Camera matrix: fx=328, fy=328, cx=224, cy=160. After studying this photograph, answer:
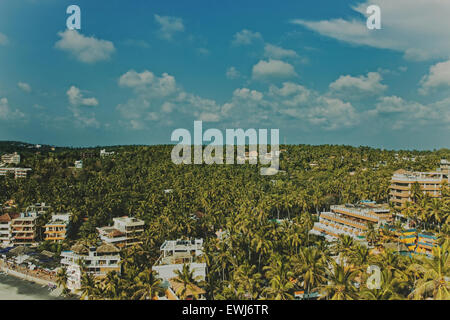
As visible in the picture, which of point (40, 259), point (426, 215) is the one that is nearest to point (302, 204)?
point (426, 215)

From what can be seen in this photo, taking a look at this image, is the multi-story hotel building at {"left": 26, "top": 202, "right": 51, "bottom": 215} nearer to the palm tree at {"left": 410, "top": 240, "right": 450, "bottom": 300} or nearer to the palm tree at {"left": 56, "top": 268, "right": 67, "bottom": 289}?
the palm tree at {"left": 56, "top": 268, "right": 67, "bottom": 289}

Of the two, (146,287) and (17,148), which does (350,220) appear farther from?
(17,148)

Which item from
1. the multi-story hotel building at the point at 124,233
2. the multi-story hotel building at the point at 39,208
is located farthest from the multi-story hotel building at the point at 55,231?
the multi-story hotel building at the point at 124,233

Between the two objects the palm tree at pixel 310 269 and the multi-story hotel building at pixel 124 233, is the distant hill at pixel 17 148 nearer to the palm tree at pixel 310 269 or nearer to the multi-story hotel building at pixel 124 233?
the multi-story hotel building at pixel 124 233

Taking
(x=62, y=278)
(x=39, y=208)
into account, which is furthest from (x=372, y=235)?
(x=39, y=208)

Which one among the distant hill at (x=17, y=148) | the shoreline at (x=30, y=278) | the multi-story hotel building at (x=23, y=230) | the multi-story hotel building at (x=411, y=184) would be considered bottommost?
the shoreline at (x=30, y=278)

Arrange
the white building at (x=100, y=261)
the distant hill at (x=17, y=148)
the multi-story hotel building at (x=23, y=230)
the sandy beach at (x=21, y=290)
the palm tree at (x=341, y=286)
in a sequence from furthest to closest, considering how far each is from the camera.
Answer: the distant hill at (x=17, y=148), the multi-story hotel building at (x=23, y=230), the sandy beach at (x=21, y=290), the white building at (x=100, y=261), the palm tree at (x=341, y=286)
